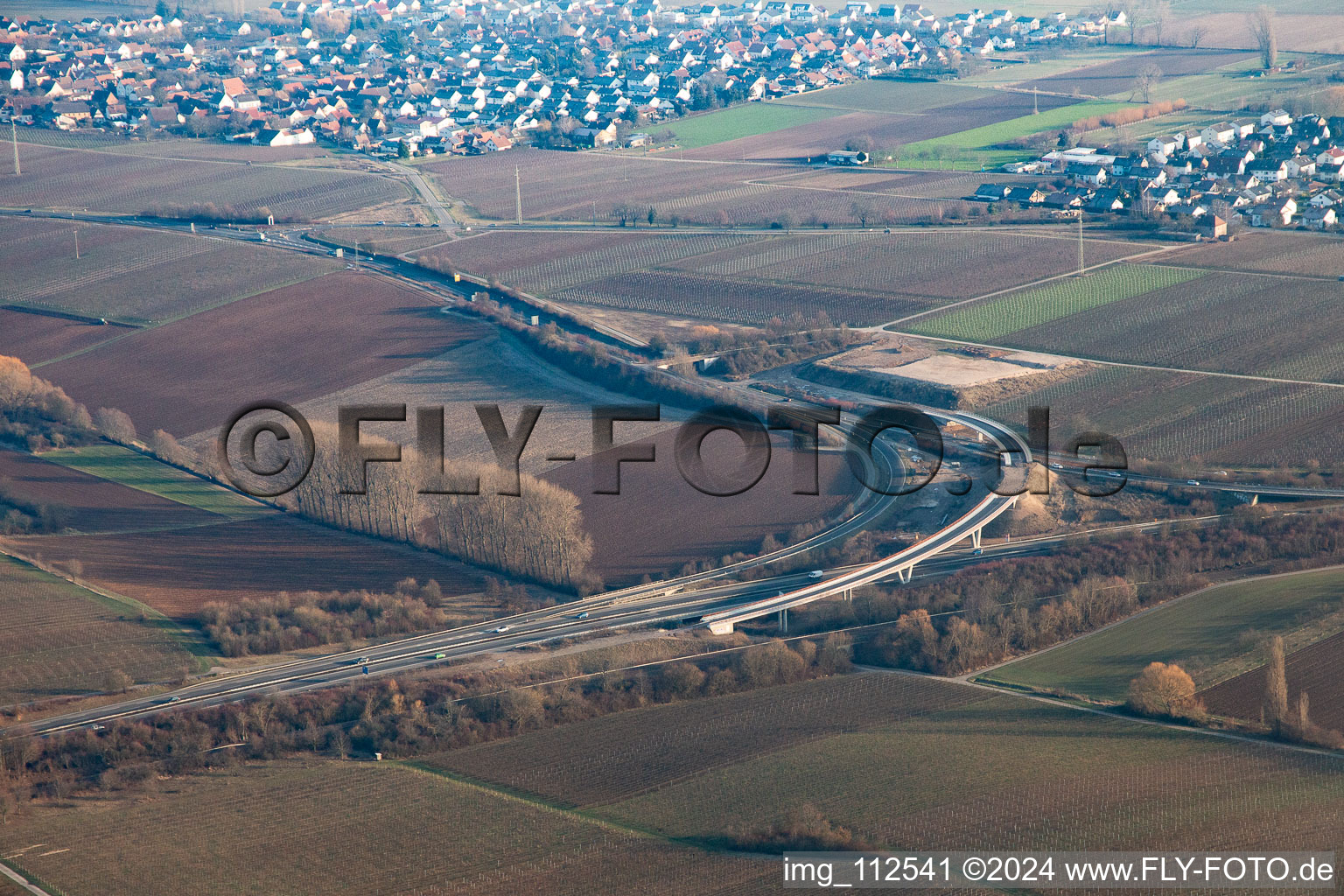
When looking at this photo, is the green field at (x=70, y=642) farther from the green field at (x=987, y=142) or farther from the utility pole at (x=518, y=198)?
the green field at (x=987, y=142)

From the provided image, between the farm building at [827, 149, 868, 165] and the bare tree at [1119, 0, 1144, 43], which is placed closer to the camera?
A: the farm building at [827, 149, 868, 165]

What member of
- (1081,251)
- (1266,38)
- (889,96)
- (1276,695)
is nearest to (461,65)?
(889,96)

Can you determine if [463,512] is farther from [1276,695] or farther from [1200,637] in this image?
[1276,695]

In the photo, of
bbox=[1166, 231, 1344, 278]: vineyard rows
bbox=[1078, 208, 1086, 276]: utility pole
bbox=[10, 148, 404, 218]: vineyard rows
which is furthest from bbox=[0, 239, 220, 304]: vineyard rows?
bbox=[1166, 231, 1344, 278]: vineyard rows

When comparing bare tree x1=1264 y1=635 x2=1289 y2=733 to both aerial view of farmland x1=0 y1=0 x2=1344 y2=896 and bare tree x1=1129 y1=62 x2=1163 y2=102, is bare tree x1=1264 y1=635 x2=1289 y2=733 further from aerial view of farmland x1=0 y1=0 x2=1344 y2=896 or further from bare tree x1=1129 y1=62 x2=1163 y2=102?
bare tree x1=1129 y1=62 x2=1163 y2=102

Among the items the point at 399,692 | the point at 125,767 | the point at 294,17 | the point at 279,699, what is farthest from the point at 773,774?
the point at 294,17

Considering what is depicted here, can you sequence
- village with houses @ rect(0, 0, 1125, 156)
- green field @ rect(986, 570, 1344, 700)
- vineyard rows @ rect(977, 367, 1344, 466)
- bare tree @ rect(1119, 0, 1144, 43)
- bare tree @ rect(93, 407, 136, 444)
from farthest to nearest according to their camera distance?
bare tree @ rect(1119, 0, 1144, 43) → village with houses @ rect(0, 0, 1125, 156) → bare tree @ rect(93, 407, 136, 444) → vineyard rows @ rect(977, 367, 1344, 466) → green field @ rect(986, 570, 1344, 700)

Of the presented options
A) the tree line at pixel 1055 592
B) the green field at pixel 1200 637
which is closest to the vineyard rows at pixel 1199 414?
the tree line at pixel 1055 592
